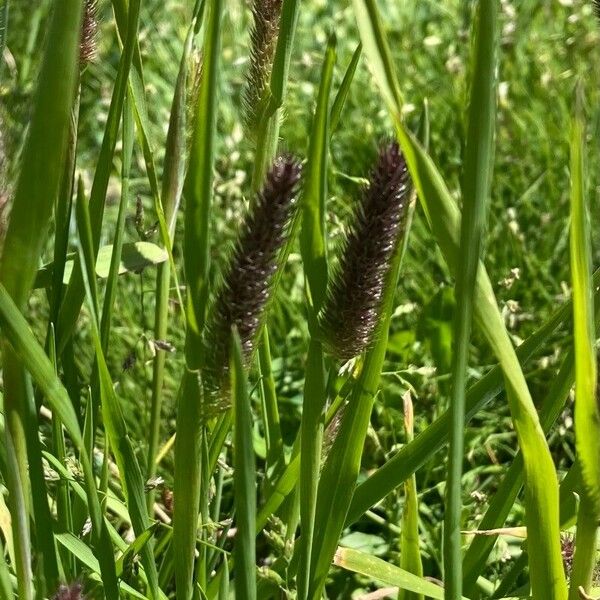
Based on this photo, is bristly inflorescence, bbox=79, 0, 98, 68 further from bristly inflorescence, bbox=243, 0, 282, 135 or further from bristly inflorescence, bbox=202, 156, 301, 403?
bristly inflorescence, bbox=202, 156, 301, 403

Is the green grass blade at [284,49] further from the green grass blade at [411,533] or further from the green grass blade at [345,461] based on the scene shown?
the green grass blade at [411,533]

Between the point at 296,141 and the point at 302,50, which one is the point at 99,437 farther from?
the point at 302,50

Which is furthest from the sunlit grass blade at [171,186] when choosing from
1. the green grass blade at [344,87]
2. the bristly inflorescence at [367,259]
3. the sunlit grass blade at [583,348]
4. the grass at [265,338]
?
the sunlit grass blade at [583,348]

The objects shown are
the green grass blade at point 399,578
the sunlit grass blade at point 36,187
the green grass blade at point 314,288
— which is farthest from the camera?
the green grass blade at point 399,578

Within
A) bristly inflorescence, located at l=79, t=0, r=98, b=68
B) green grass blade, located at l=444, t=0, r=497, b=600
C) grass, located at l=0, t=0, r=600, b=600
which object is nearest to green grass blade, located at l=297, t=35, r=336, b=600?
grass, located at l=0, t=0, r=600, b=600

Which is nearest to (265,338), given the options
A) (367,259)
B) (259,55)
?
(259,55)

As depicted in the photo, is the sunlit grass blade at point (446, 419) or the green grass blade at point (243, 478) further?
the sunlit grass blade at point (446, 419)

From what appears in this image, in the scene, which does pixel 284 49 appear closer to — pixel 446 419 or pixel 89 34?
pixel 89 34
